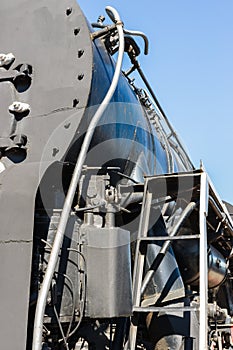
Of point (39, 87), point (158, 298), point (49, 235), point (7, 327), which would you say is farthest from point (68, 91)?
point (158, 298)

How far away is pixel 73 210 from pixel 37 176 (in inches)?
16.7

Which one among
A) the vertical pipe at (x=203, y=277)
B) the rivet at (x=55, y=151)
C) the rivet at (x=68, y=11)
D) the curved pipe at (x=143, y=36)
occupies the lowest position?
the vertical pipe at (x=203, y=277)

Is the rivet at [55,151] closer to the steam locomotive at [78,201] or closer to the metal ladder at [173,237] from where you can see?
the steam locomotive at [78,201]

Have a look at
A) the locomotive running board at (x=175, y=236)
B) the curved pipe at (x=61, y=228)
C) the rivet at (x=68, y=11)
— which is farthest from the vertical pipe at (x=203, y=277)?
the rivet at (x=68, y=11)

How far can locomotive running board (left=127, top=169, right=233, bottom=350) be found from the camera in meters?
2.70

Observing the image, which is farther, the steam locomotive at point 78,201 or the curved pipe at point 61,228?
the steam locomotive at point 78,201

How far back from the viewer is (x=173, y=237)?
3.00m

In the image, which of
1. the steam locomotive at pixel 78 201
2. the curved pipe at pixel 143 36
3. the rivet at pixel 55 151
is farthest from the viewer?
the curved pipe at pixel 143 36

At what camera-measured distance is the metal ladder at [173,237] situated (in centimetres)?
270

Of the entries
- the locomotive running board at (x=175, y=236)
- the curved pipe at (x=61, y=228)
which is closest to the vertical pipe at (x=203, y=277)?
the locomotive running board at (x=175, y=236)

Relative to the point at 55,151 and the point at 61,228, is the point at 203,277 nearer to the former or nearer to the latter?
the point at 61,228

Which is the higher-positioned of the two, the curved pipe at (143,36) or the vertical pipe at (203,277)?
the curved pipe at (143,36)

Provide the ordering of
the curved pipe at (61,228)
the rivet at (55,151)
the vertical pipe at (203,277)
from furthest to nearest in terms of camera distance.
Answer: the vertical pipe at (203,277), the rivet at (55,151), the curved pipe at (61,228)

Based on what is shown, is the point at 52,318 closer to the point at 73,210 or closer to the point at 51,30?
the point at 73,210
